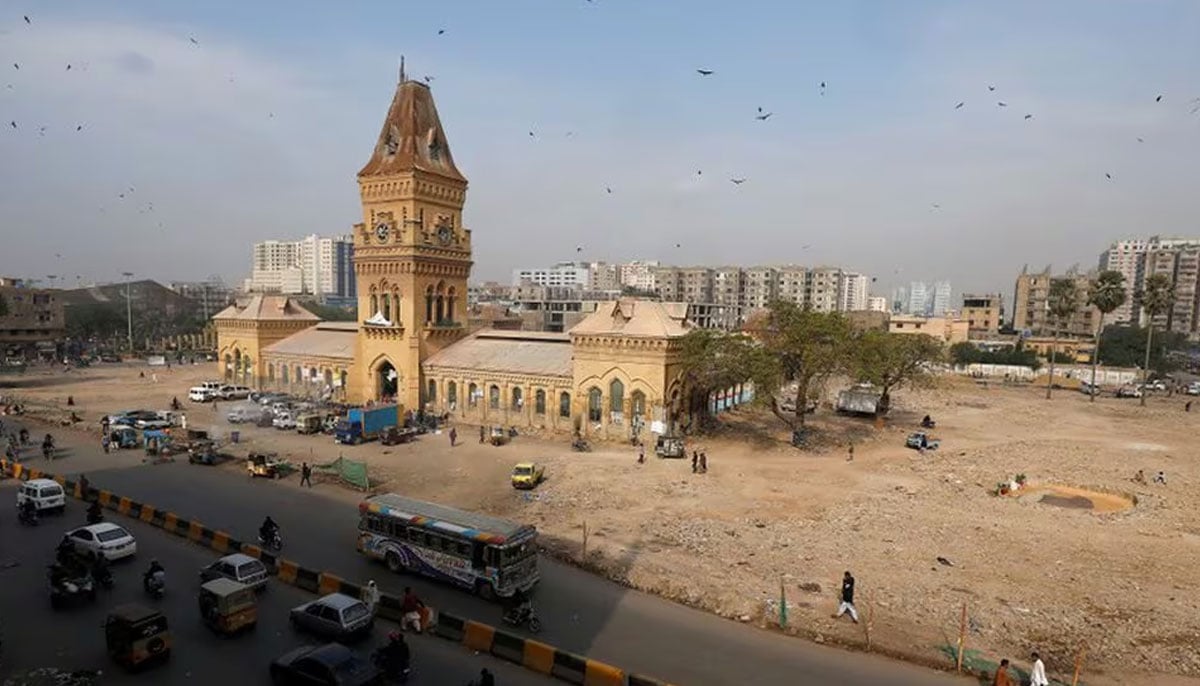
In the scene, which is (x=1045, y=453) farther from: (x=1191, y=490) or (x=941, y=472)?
(x=941, y=472)

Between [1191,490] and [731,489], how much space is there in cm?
2634

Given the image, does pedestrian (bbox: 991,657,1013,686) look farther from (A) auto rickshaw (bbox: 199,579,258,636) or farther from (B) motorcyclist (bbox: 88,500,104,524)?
(B) motorcyclist (bbox: 88,500,104,524)

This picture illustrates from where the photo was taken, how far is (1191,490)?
37062mm

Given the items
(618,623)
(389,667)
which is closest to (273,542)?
(389,667)

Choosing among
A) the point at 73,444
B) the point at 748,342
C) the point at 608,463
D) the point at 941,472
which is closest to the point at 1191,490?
the point at 941,472

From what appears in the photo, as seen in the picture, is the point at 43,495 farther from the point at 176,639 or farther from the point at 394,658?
the point at 394,658

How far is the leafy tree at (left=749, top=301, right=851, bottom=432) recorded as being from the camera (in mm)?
43375

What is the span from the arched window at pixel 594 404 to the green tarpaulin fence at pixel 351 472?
1715cm

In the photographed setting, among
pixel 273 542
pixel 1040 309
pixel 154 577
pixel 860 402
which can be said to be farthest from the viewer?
pixel 1040 309

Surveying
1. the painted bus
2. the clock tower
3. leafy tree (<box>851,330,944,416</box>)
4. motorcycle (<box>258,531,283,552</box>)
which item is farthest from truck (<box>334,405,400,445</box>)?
leafy tree (<box>851,330,944,416</box>)

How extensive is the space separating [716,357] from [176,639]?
3364cm

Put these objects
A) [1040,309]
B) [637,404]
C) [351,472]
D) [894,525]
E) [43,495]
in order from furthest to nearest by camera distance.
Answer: [1040,309], [637,404], [351,472], [894,525], [43,495]

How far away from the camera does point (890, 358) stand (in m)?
53.1

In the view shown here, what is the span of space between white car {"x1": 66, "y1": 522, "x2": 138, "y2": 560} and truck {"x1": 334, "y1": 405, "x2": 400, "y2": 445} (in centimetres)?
2027
